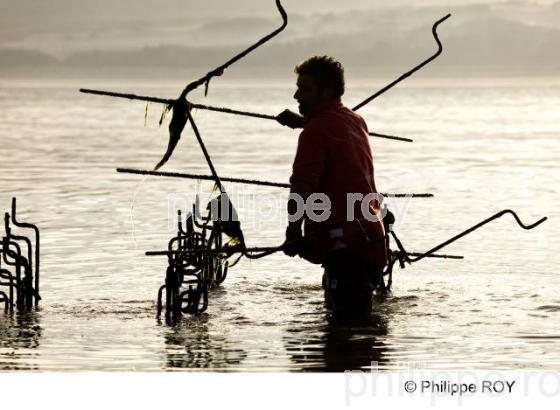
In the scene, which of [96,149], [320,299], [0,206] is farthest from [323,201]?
[96,149]

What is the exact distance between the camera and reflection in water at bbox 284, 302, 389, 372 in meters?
11.1

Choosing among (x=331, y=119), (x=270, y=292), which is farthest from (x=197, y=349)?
(x=270, y=292)

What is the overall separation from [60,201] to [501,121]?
6866 cm

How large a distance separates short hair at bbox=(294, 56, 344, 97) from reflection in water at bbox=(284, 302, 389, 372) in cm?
193

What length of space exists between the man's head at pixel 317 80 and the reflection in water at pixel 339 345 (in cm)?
184

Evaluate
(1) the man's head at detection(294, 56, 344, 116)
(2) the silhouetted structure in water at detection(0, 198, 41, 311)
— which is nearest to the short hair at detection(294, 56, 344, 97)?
(1) the man's head at detection(294, 56, 344, 116)

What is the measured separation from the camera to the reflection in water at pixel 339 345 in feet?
36.3

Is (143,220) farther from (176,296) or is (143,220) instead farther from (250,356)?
(250,356)

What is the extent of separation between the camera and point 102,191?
29109mm

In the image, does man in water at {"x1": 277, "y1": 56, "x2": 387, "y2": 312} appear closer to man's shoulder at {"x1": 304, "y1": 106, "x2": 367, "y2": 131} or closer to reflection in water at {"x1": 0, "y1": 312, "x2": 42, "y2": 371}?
man's shoulder at {"x1": 304, "y1": 106, "x2": 367, "y2": 131}

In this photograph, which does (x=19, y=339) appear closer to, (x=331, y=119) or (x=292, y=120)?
(x=292, y=120)

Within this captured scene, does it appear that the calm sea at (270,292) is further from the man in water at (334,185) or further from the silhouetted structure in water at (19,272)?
the man in water at (334,185)

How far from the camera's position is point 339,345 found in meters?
11.6

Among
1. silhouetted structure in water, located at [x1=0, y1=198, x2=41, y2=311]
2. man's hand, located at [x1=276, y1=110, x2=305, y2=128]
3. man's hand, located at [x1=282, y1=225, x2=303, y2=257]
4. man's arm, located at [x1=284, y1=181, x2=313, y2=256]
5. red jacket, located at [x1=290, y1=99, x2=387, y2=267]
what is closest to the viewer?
man's arm, located at [x1=284, y1=181, x2=313, y2=256]
